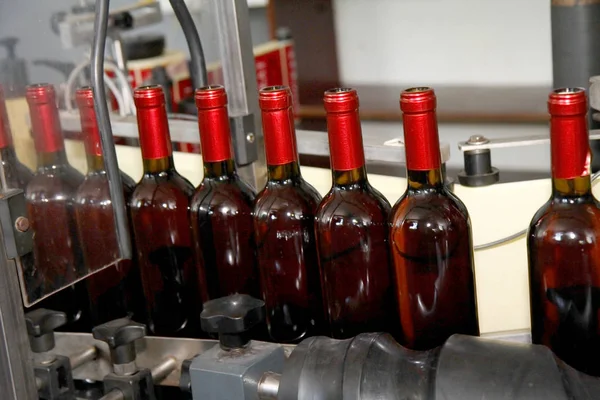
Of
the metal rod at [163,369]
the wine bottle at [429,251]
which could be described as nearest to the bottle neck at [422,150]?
the wine bottle at [429,251]

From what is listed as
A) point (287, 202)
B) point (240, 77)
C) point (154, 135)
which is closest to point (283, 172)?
point (287, 202)

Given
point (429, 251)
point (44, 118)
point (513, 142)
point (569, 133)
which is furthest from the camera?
point (513, 142)

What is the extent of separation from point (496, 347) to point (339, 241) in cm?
22

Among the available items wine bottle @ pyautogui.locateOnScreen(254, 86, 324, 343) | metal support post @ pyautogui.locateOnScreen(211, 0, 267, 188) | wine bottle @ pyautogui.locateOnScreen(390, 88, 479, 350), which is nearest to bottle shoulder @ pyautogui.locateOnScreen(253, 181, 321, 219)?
wine bottle @ pyautogui.locateOnScreen(254, 86, 324, 343)

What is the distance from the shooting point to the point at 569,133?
0.71 m

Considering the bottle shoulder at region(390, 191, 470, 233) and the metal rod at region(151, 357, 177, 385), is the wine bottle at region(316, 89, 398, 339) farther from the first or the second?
the metal rod at region(151, 357, 177, 385)

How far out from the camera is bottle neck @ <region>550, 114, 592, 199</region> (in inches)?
27.9

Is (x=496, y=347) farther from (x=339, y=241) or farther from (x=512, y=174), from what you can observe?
(x=512, y=174)

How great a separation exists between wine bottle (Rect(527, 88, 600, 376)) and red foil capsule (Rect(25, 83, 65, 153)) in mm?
501

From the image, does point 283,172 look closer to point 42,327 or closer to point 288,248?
point 288,248

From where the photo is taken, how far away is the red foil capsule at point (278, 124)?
82 cm

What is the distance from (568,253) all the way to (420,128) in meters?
0.17

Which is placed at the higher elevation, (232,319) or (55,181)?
(55,181)

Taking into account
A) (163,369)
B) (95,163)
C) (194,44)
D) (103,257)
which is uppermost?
(194,44)
